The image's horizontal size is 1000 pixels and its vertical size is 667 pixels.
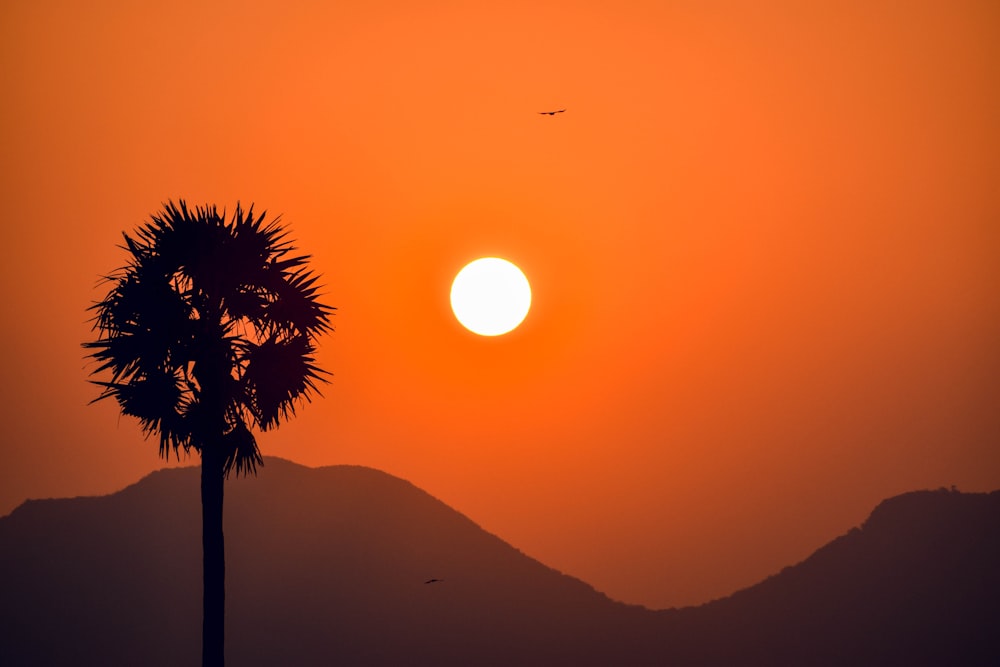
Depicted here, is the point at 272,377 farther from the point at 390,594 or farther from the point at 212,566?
the point at 390,594

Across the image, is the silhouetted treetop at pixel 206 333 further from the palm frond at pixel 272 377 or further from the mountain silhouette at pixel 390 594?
the mountain silhouette at pixel 390 594

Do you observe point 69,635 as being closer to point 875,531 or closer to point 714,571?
point 714,571

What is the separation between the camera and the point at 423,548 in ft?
173

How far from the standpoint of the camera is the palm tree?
528 inches

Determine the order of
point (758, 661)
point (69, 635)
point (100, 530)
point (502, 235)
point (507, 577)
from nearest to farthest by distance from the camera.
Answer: point (502, 235), point (69, 635), point (100, 530), point (758, 661), point (507, 577)

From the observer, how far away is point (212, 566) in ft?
43.5

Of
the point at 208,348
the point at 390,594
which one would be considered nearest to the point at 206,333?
the point at 208,348

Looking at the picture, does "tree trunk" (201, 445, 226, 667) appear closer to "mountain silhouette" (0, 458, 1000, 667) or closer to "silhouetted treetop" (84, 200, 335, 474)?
"silhouetted treetop" (84, 200, 335, 474)

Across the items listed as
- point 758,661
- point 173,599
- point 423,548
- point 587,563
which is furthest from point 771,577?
point 423,548

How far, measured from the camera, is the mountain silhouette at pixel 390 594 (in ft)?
74.9

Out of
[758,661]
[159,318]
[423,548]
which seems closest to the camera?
[159,318]

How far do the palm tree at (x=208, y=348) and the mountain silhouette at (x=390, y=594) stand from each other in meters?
8.50

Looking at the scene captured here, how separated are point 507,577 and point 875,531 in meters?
13.3

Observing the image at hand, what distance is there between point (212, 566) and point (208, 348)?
3.40 m
